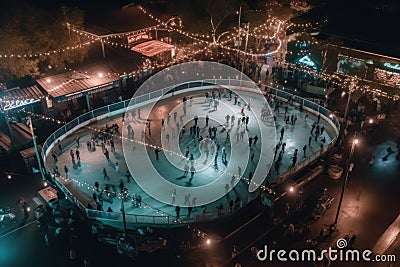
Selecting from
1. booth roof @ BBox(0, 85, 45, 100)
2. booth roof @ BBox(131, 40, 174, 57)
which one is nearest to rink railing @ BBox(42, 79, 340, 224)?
booth roof @ BBox(0, 85, 45, 100)

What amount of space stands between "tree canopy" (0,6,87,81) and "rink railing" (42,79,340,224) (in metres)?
5.38

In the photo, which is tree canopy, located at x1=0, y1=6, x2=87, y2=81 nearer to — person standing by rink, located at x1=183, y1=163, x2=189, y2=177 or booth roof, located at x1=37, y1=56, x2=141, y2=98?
booth roof, located at x1=37, y1=56, x2=141, y2=98

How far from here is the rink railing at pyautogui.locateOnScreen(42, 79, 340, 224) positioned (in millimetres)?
18688

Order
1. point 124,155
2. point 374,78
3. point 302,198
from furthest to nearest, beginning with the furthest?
point 374,78 < point 124,155 < point 302,198

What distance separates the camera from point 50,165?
2300 centimetres

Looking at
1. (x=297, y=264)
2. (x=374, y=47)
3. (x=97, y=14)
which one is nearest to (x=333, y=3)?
(x=374, y=47)

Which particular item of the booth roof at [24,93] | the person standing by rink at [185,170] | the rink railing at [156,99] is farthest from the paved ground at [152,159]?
the booth roof at [24,93]

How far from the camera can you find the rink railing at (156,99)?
18688 millimetres

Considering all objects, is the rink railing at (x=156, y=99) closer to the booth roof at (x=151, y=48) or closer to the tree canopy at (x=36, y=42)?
the booth roof at (x=151, y=48)

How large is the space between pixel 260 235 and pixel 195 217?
3.38 m

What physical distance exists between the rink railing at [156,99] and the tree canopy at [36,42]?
538cm

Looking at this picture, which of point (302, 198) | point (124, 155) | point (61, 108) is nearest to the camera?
point (302, 198)

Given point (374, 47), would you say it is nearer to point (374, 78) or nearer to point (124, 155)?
point (374, 78)

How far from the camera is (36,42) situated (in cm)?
2780
